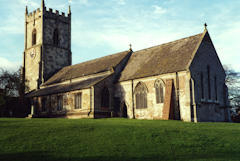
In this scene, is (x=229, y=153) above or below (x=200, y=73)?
below

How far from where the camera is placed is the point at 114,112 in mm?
39031

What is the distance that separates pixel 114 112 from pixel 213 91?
13064mm

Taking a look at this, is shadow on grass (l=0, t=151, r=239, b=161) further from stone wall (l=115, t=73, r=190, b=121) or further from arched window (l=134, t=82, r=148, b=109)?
arched window (l=134, t=82, r=148, b=109)

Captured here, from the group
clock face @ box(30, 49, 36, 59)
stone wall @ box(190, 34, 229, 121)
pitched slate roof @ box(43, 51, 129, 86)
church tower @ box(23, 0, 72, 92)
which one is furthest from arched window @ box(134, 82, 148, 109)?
clock face @ box(30, 49, 36, 59)

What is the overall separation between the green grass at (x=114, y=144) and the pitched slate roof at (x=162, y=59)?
44.6 feet

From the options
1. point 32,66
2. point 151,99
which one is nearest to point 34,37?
point 32,66

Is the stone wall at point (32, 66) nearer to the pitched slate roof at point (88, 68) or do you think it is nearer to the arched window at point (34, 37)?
the arched window at point (34, 37)

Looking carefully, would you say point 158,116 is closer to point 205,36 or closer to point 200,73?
point 200,73

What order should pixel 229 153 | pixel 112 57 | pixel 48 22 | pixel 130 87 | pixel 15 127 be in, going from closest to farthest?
pixel 229 153, pixel 15 127, pixel 130 87, pixel 112 57, pixel 48 22

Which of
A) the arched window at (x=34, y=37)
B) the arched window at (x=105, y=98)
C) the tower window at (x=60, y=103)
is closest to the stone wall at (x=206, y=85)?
the arched window at (x=105, y=98)

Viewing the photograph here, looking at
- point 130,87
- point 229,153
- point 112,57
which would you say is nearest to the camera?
point 229,153

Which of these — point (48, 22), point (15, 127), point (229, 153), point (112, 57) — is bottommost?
point (229, 153)

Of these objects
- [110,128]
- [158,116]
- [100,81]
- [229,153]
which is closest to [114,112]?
[100,81]

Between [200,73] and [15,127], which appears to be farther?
[200,73]
